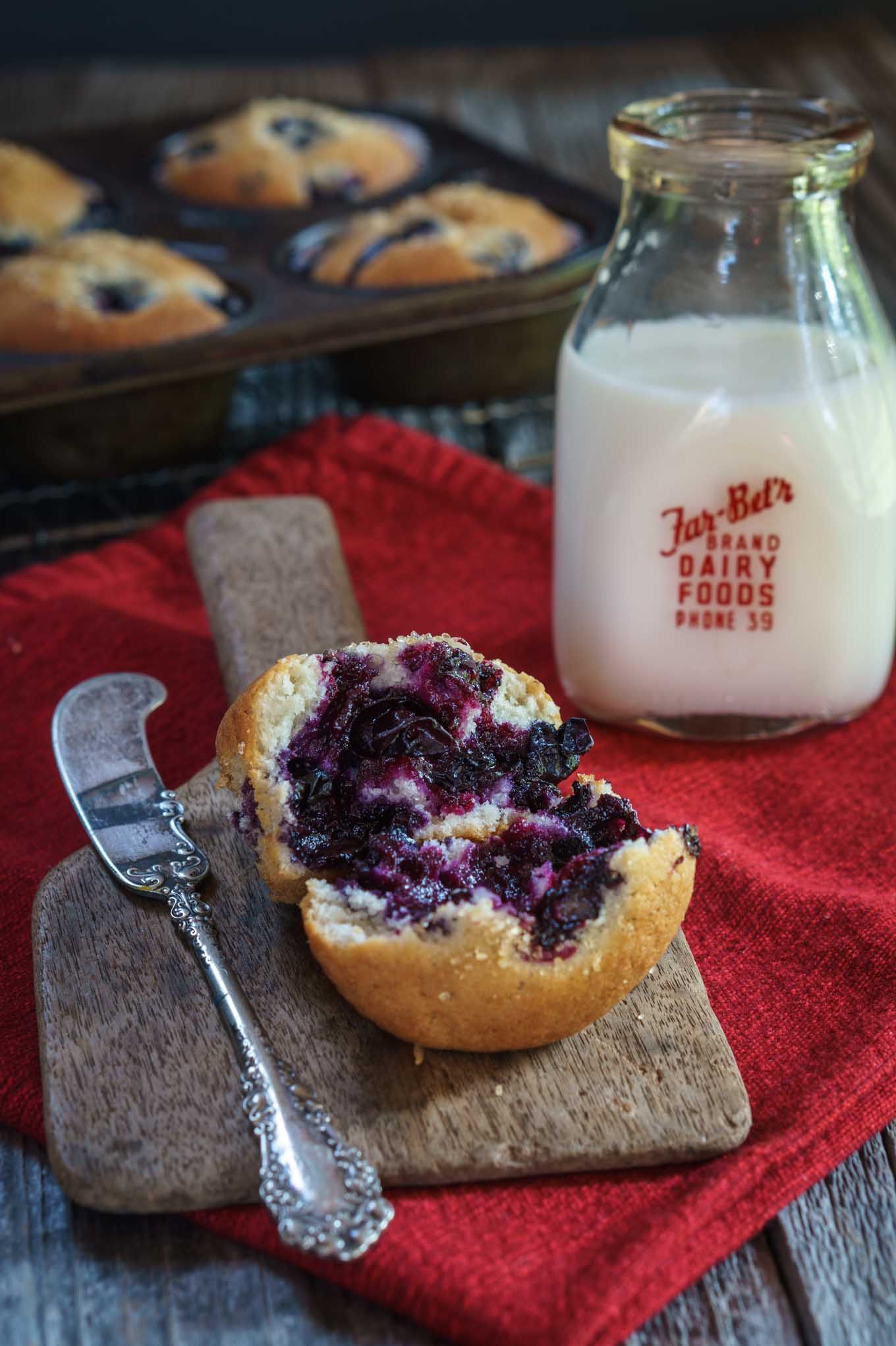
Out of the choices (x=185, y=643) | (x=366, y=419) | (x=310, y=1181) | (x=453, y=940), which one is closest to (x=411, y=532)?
(x=366, y=419)

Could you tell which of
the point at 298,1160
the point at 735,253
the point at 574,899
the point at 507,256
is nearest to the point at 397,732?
the point at 574,899

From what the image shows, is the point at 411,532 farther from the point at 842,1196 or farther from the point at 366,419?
the point at 842,1196

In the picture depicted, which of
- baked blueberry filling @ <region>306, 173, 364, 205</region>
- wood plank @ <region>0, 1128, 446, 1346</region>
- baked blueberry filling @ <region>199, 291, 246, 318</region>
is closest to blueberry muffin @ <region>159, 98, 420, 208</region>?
baked blueberry filling @ <region>306, 173, 364, 205</region>

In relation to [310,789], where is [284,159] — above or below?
below

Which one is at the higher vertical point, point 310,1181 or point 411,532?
point 310,1181

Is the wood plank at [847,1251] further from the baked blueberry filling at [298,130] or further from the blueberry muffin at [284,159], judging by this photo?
the baked blueberry filling at [298,130]

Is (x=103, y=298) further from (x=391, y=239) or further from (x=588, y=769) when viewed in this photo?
(x=588, y=769)

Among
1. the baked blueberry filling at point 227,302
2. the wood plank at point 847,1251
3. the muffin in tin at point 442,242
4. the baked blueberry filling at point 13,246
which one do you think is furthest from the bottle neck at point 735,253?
the baked blueberry filling at point 13,246
